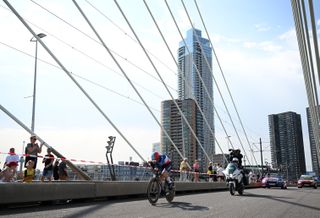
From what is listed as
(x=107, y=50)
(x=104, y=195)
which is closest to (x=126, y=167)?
(x=104, y=195)

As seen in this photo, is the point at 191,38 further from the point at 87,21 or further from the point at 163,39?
the point at 87,21

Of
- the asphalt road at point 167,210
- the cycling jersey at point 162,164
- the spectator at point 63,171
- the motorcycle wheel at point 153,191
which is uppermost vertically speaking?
the cycling jersey at point 162,164

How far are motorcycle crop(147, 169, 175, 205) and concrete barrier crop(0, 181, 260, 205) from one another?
1838 mm

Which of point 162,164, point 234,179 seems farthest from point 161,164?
point 234,179

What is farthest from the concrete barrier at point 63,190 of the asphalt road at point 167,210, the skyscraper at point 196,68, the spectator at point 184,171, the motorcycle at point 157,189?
the skyscraper at point 196,68

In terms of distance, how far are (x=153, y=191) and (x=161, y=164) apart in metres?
0.89

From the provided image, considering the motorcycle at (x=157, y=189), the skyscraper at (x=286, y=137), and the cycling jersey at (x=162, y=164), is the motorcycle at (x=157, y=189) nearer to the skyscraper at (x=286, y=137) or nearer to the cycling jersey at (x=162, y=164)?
the cycling jersey at (x=162, y=164)

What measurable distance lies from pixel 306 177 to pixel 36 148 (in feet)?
92.3

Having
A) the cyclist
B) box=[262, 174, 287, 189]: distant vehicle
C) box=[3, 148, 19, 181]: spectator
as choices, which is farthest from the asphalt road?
box=[262, 174, 287, 189]: distant vehicle

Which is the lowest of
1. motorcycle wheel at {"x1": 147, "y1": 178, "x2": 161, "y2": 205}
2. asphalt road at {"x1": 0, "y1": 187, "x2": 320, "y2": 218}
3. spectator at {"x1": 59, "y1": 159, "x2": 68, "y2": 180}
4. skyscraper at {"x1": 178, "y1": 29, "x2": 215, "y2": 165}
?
asphalt road at {"x1": 0, "y1": 187, "x2": 320, "y2": 218}

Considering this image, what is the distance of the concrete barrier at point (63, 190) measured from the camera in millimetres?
6868

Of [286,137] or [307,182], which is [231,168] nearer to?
[307,182]

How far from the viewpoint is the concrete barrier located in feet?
22.5

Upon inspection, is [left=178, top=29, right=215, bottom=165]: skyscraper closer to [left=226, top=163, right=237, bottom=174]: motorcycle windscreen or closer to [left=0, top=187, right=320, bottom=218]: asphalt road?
[left=226, top=163, right=237, bottom=174]: motorcycle windscreen
